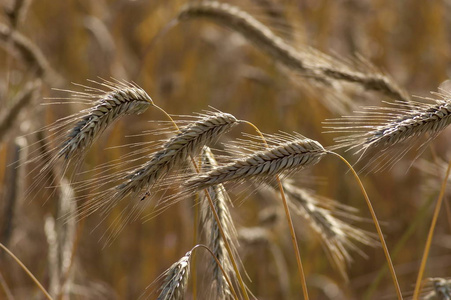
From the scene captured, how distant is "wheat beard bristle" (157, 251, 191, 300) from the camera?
1312mm

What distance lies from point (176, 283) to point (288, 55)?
1427 mm

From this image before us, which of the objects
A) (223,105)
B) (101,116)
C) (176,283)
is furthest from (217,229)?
(223,105)

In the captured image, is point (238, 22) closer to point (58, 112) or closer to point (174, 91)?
point (174, 91)

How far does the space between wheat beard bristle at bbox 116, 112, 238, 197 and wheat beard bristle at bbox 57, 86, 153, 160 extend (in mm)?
129

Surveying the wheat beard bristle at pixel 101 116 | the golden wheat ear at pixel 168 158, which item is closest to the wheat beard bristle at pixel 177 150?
the golden wheat ear at pixel 168 158

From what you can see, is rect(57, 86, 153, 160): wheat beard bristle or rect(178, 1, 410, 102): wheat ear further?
rect(178, 1, 410, 102): wheat ear

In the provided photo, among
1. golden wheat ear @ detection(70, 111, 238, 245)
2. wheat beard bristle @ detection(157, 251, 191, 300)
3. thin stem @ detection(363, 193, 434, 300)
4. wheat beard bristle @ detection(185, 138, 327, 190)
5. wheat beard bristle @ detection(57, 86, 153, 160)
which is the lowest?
thin stem @ detection(363, 193, 434, 300)

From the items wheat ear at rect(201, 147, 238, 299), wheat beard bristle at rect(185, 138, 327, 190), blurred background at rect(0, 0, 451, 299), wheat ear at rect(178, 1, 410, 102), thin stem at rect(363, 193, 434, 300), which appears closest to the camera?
wheat beard bristle at rect(185, 138, 327, 190)

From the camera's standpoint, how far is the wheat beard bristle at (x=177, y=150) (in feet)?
4.33

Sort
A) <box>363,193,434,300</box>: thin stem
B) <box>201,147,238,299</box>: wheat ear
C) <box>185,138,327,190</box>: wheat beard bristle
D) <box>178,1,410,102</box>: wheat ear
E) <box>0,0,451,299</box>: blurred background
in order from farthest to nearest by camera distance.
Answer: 1. <box>0,0,451,299</box>: blurred background
2. <box>363,193,434,300</box>: thin stem
3. <box>178,1,410,102</box>: wheat ear
4. <box>201,147,238,299</box>: wheat ear
5. <box>185,138,327,190</box>: wheat beard bristle

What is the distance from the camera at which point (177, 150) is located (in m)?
1.34

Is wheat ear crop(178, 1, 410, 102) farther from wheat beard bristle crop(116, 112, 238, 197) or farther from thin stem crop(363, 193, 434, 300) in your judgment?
wheat beard bristle crop(116, 112, 238, 197)

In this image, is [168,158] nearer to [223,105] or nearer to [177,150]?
[177,150]

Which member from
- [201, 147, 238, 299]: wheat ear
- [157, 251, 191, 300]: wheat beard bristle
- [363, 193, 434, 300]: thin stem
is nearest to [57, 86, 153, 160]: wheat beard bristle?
[201, 147, 238, 299]: wheat ear
